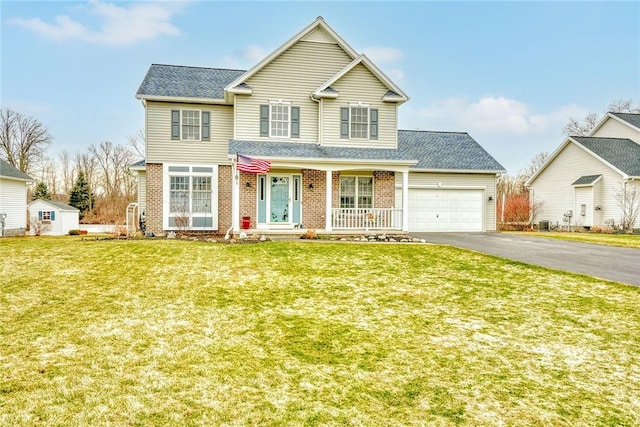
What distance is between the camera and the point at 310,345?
19.7 ft

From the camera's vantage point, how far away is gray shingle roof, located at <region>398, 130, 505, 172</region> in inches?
912

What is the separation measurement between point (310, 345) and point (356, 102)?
14.0 metres

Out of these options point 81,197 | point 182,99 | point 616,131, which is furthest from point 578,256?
point 81,197

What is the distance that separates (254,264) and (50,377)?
6.09m

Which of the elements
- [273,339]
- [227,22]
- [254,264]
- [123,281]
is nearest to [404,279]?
→ [254,264]

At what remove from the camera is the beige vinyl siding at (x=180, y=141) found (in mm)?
18031

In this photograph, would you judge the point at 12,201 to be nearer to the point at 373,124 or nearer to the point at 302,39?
the point at 302,39

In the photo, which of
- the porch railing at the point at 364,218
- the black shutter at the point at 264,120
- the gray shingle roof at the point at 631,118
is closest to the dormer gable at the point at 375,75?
the black shutter at the point at 264,120

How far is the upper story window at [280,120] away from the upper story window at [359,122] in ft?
6.55

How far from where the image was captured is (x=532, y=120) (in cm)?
4131

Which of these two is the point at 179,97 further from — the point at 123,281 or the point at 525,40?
the point at 525,40

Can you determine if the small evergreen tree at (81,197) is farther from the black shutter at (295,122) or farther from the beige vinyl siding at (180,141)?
the black shutter at (295,122)

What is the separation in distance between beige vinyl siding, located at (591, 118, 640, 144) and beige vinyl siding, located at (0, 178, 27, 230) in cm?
4177

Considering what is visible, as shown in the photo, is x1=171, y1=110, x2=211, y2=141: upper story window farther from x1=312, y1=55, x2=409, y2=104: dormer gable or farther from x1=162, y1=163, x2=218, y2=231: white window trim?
x1=312, y1=55, x2=409, y2=104: dormer gable
